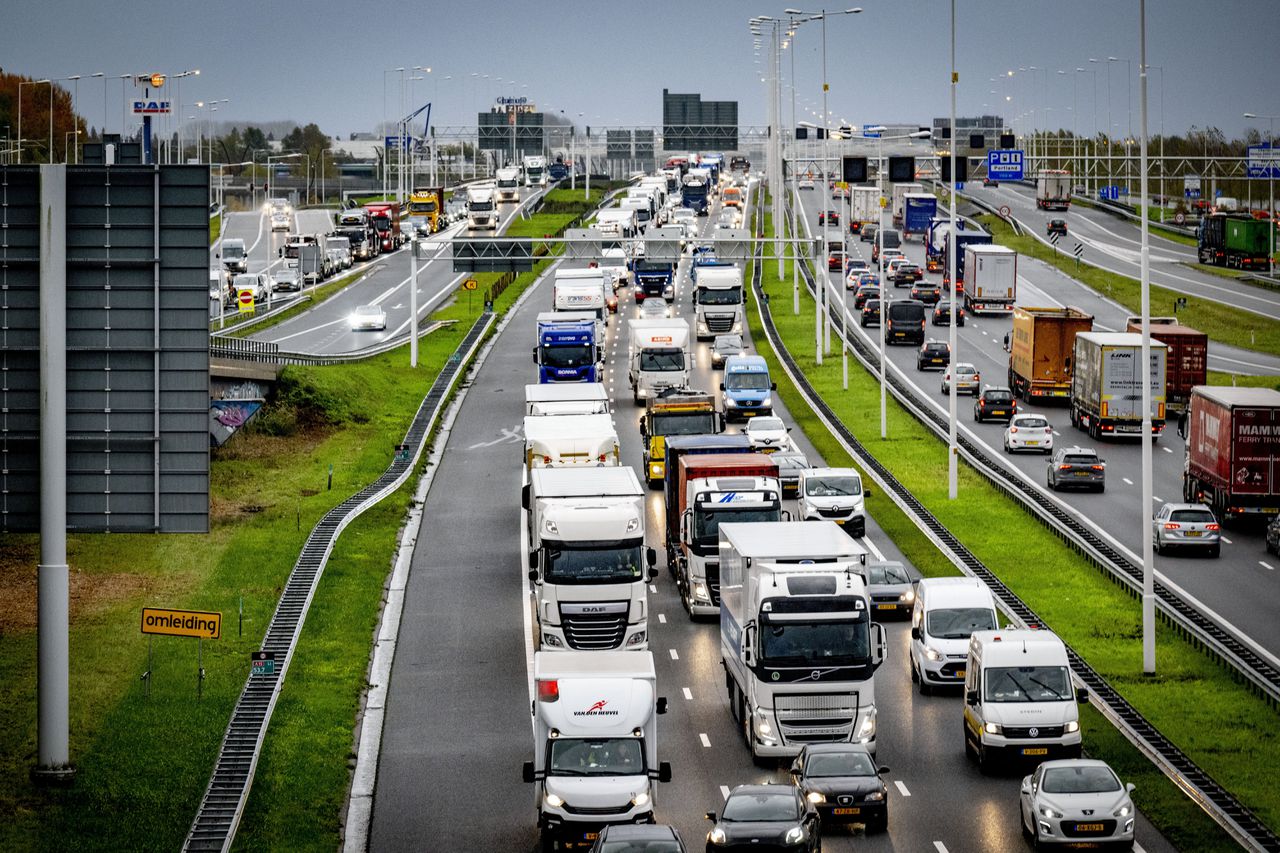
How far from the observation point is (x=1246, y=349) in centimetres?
10125

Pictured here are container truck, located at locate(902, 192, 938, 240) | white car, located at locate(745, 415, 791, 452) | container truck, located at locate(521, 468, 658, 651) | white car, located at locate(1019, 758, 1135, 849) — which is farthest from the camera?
container truck, located at locate(902, 192, 938, 240)

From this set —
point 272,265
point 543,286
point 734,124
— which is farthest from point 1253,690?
point 734,124

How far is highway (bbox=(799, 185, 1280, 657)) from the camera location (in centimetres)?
4878

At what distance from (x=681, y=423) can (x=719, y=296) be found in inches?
1385

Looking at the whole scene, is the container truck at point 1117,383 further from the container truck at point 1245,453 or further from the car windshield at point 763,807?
the car windshield at point 763,807

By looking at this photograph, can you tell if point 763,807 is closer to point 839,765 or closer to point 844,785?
Result: point 844,785

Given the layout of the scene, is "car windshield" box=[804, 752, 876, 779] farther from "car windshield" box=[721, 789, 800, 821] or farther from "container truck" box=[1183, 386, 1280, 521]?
"container truck" box=[1183, 386, 1280, 521]

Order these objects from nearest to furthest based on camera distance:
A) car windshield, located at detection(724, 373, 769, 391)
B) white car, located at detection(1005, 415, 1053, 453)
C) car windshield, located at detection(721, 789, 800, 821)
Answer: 1. car windshield, located at detection(721, 789, 800, 821)
2. white car, located at detection(1005, 415, 1053, 453)
3. car windshield, located at detection(724, 373, 769, 391)

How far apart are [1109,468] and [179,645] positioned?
3513cm

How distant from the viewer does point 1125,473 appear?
67.2m

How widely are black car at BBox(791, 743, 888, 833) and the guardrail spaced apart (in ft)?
30.0

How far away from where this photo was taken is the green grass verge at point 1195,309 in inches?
4122

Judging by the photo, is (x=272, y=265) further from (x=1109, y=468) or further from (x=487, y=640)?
(x=487, y=640)

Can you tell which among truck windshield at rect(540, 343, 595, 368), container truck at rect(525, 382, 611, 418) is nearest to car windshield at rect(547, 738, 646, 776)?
container truck at rect(525, 382, 611, 418)
